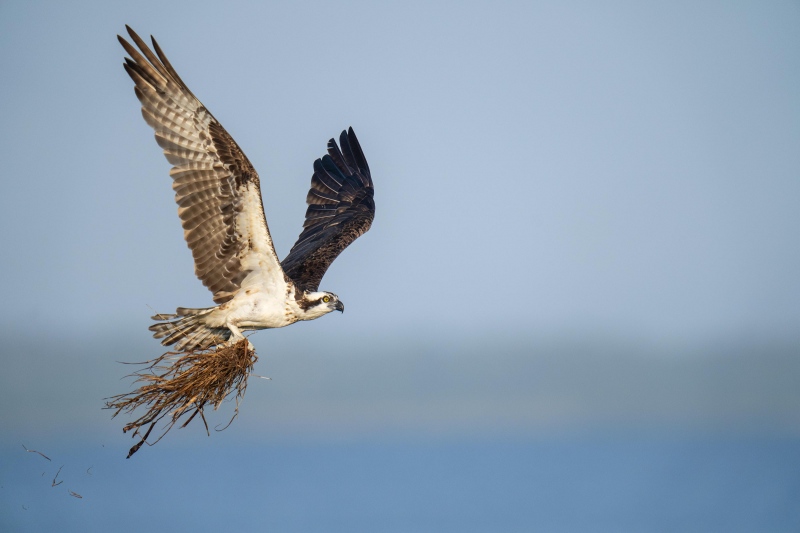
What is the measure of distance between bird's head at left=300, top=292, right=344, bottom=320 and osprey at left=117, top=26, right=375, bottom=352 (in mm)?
12

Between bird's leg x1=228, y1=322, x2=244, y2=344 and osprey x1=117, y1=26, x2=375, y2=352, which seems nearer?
osprey x1=117, y1=26, x2=375, y2=352

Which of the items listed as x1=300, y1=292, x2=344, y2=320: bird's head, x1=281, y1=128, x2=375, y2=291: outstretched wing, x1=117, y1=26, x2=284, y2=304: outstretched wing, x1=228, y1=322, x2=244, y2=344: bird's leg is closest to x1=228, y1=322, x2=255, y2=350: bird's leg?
x1=228, y1=322, x2=244, y2=344: bird's leg

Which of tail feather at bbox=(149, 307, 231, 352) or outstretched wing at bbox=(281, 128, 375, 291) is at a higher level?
outstretched wing at bbox=(281, 128, 375, 291)

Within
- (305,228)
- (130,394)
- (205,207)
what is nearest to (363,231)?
(305,228)

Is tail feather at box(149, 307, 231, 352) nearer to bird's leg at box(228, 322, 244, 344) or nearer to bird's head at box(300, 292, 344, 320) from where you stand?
bird's leg at box(228, 322, 244, 344)

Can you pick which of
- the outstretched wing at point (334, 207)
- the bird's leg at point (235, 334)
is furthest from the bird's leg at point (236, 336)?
the outstretched wing at point (334, 207)

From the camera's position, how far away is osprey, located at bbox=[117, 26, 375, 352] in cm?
930

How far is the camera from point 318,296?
10.1 meters

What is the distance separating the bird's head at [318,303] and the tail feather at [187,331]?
110cm

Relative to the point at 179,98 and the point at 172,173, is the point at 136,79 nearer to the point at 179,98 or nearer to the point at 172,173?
the point at 179,98

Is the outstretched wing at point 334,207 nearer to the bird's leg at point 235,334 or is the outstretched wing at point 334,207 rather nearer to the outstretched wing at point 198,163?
the bird's leg at point 235,334

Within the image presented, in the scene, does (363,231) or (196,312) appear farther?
(363,231)

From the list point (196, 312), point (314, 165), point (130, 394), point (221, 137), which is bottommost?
point (130, 394)

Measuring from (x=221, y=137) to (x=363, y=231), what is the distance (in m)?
4.67
